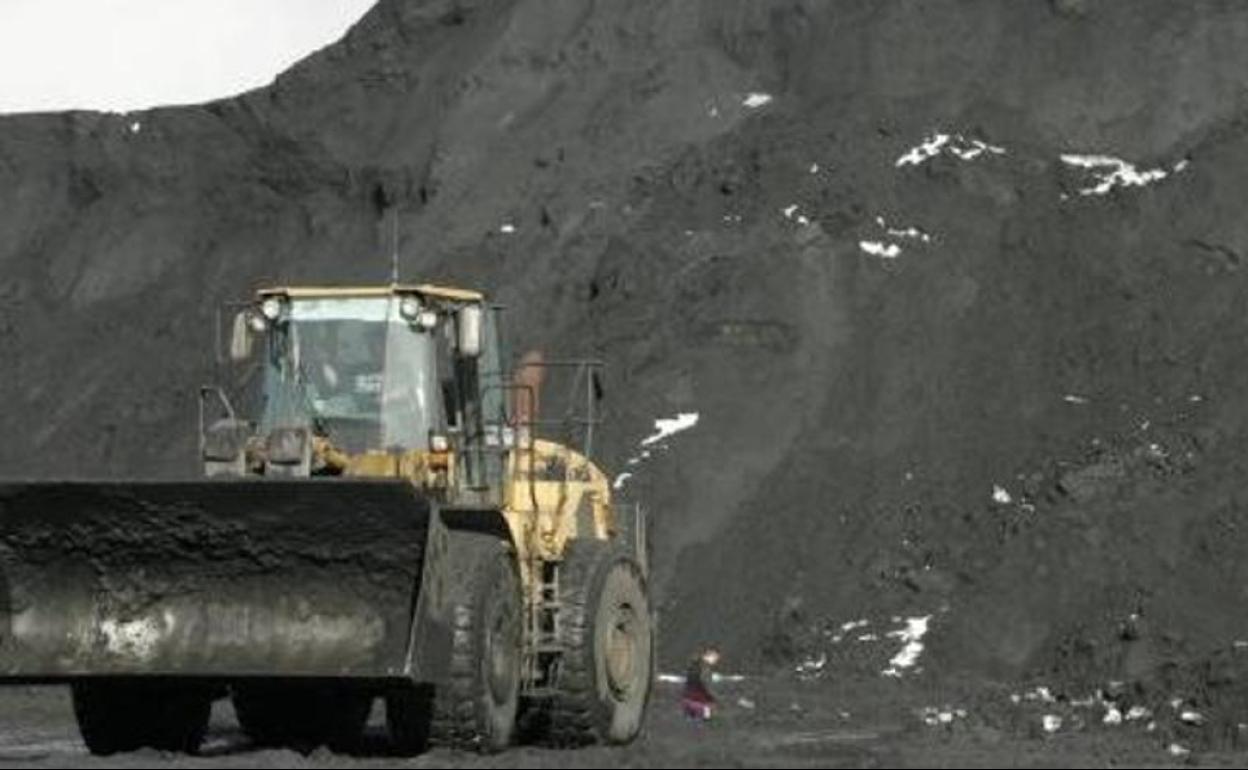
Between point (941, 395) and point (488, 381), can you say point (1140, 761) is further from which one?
point (941, 395)

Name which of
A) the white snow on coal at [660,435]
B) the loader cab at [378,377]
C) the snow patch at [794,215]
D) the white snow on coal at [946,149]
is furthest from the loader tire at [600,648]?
the white snow on coal at [946,149]

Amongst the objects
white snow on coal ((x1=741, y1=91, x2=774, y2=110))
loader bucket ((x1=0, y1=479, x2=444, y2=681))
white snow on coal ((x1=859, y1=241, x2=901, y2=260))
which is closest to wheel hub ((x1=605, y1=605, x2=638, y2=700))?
loader bucket ((x1=0, y1=479, x2=444, y2=681))

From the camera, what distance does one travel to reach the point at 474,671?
46.6 ft

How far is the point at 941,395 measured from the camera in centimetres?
3055

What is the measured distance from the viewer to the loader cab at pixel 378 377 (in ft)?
50.6

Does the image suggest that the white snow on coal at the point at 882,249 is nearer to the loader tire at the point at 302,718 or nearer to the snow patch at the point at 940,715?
the snow patch at the point at 940,715

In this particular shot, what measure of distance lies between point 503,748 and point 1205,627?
1248 cm

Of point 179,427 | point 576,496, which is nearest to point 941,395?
point 179,427

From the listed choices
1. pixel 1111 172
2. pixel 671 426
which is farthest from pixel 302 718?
pixel 1111 172

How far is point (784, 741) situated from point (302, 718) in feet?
11.6

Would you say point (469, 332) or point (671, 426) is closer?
point (469, 332)

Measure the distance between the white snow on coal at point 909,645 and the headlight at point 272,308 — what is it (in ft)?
37.9

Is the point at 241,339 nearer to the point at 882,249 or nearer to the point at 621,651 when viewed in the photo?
the point at 621,651

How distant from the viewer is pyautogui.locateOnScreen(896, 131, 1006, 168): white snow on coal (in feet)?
112
